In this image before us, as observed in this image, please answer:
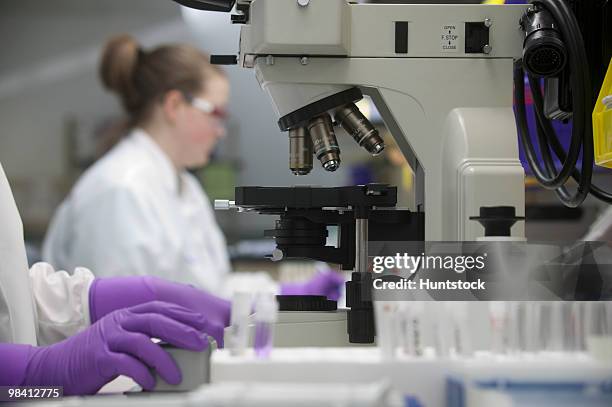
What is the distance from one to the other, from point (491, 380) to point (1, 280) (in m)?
1.03

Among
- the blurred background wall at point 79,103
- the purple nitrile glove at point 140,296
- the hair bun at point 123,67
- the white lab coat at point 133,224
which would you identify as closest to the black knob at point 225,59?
the purple nitrile glove at point 140,296

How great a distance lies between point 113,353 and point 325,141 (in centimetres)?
52

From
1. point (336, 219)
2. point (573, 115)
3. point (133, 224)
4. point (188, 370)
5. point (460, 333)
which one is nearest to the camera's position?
point (460, 333)

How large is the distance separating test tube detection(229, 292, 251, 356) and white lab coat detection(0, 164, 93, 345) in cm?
70

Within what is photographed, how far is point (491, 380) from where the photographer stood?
2.11 ft

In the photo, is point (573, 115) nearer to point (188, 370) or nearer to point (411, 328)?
point (411, 328)

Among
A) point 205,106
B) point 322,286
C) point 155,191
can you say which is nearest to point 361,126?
point 322,286

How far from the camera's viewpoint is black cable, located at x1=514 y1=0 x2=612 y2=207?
3.65ft

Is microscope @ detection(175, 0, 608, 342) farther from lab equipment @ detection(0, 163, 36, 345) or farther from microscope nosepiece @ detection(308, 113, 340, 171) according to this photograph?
lab equipment @ detection(0, 163, 36, 345)

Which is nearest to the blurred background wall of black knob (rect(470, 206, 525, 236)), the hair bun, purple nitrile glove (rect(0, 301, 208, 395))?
the hair bun

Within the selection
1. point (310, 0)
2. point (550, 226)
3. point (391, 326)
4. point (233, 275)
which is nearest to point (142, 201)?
point (233, 275)

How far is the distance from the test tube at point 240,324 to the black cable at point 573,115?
2.02 feet

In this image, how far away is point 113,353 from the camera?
1.02 metres

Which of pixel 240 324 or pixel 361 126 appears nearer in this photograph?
pixel 240 324
